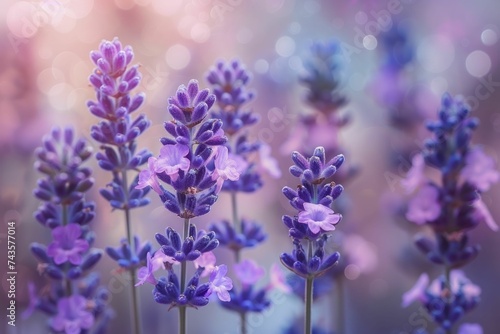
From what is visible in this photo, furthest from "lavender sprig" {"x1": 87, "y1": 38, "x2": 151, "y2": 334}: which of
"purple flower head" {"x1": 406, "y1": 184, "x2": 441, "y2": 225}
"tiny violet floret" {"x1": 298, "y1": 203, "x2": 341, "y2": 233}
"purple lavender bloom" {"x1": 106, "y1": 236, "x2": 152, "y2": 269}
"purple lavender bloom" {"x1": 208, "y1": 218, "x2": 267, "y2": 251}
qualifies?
"purple flower head" {"x1": 406, "y1": 184, "x2": 441, "y2": 225}

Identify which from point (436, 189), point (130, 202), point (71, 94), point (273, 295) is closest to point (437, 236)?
point (436, 189)

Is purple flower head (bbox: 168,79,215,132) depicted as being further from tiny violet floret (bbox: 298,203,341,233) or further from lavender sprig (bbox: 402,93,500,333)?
lavender sprig (bbox: 402,93,500,333)

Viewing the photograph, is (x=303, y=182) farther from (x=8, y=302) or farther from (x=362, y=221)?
(x=362, y=221)

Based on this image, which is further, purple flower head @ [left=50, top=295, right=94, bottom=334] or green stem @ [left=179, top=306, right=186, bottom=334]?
purple flower head @ [left=50, top=295, right=94, bottom=334]

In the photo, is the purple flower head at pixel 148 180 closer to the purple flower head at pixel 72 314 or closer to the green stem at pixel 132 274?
the green stem at pixel 132 274

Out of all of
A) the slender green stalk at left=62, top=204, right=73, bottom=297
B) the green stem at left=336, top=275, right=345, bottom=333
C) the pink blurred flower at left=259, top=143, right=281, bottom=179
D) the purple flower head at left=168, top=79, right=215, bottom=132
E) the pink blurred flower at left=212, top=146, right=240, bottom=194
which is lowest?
the green stem at left=336, top=275, right=345, bottom=333

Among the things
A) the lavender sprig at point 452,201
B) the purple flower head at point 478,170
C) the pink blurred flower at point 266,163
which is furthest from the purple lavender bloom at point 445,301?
the pink blurred flower at point 266,163
